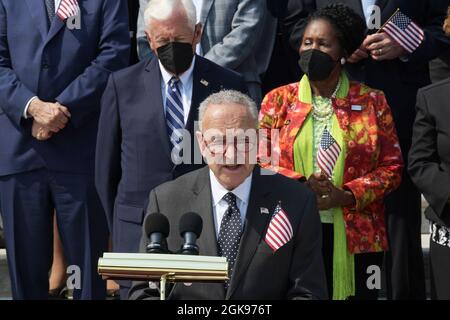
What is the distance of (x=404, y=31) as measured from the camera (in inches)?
288

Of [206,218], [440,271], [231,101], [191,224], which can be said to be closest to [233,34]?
[440,271]

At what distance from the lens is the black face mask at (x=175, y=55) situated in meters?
6.46

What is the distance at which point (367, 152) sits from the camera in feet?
21.7

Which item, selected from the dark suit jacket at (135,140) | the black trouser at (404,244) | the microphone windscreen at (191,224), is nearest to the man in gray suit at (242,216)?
the microphone windscreen at (191,224)

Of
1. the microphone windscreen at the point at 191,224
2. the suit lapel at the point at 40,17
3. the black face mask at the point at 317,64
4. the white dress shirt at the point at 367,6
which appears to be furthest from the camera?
the white dress shirt at the point at 367,6

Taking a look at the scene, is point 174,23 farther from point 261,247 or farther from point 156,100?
point 261,247

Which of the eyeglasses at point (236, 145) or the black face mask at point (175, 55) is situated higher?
the black face mask at point (175, 55)

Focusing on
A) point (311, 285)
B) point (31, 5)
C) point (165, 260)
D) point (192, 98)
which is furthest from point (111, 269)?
point (31, 5)

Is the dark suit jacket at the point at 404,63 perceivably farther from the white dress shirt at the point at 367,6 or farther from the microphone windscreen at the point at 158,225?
the microphone windscreen at the point at 158,225

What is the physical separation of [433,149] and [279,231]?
158 cm

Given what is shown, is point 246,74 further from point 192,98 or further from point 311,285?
point 311,285

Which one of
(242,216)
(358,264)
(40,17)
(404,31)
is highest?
(40,17)

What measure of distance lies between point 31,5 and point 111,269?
349 centimetres

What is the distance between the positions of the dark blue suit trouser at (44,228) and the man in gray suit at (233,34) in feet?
3.79
